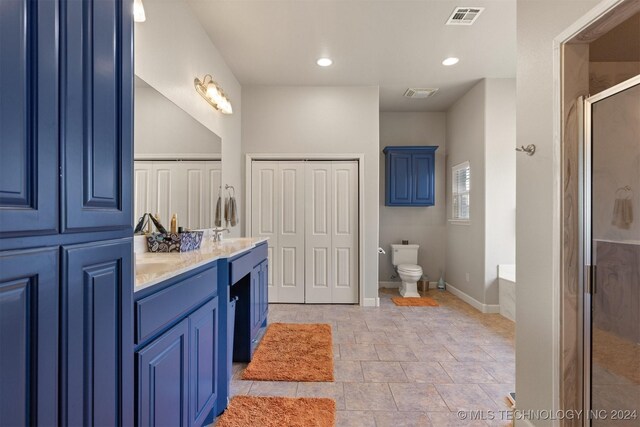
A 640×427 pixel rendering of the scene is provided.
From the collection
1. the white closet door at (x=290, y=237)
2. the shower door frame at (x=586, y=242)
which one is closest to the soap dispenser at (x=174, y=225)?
the white closet door at (x=290, y=237)

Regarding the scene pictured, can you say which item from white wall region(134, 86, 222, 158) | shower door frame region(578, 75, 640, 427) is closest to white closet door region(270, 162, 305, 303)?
white wall region(134, 86, 222, 158)

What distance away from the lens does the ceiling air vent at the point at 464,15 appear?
2.66 meters

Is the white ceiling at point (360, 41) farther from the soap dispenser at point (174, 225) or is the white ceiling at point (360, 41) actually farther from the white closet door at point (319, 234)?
the soap dispenser at point (174, 225)

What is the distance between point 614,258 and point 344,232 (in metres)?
3.08

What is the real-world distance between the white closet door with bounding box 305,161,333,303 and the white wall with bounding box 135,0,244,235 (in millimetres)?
1062

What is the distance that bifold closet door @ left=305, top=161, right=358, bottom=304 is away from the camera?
4297 millimetres

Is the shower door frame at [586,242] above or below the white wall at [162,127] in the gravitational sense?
below

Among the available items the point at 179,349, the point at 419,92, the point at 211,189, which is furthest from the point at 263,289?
the point at 419,92

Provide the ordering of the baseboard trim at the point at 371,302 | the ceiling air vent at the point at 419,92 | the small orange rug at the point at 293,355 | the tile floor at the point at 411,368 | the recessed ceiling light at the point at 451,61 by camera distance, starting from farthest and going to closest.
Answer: the ceiling air vent at the point at 419,92 < the baseboard trim at the point at 371,302 < the recessed ceiling light at the point at 451,61 < the small orange rug at the point at 293,355 < the tile floor at the point at 411,368

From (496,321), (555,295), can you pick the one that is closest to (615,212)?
(555,295)

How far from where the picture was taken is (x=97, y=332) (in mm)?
806

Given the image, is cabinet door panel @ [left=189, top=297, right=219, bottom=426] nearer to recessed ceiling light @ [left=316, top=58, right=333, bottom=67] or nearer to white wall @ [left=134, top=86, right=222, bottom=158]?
white wall @ [left=134, top=86, right=222, bottom=158]

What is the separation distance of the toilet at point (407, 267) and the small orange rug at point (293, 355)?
5.85 feet

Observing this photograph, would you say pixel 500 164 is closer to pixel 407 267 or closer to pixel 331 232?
pixel 407 267
